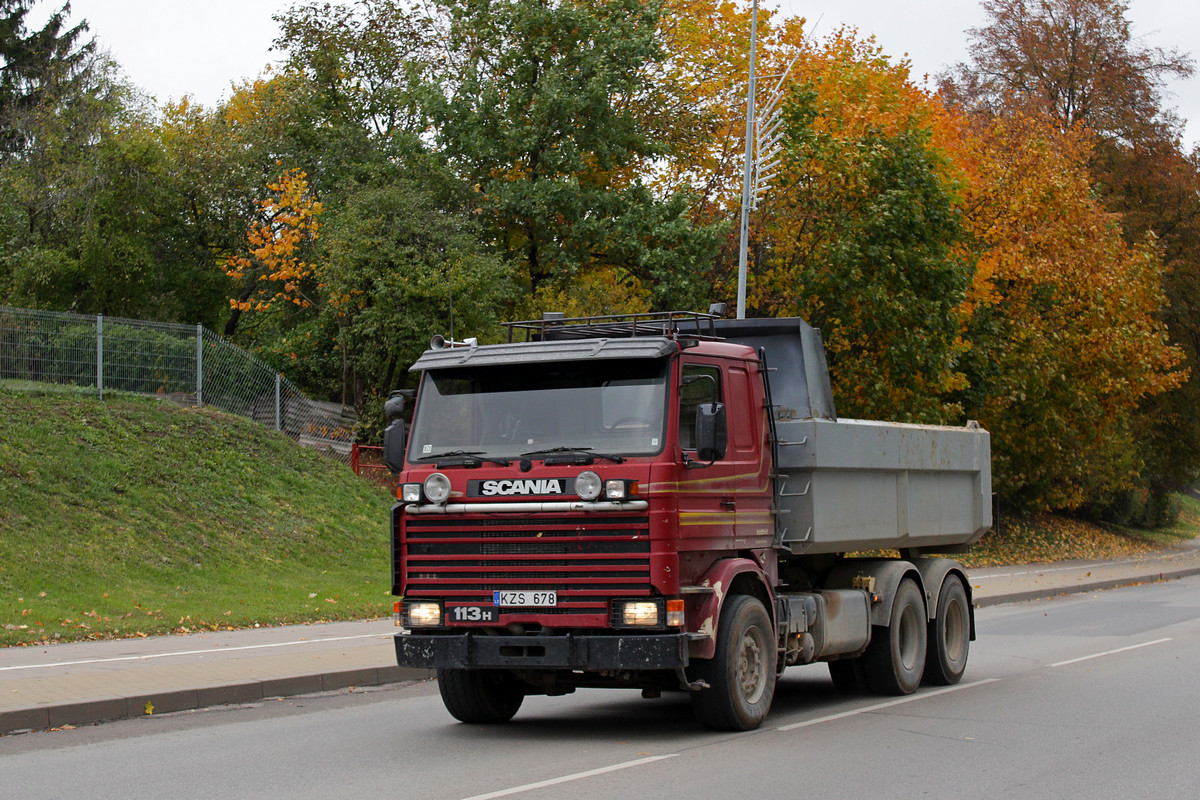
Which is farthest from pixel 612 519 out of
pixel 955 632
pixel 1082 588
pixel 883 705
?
pixel 1082 588

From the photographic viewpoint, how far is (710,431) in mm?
9109

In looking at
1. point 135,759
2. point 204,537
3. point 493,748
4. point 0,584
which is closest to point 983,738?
point 493,748

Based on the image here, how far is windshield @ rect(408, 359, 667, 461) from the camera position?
9414mm

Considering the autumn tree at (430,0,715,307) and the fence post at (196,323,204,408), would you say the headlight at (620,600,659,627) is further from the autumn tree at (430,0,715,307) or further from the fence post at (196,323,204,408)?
the autumn tree at (430,0,715,307)

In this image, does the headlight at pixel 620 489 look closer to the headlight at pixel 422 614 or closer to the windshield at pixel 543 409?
the windshield at pixel 543 409

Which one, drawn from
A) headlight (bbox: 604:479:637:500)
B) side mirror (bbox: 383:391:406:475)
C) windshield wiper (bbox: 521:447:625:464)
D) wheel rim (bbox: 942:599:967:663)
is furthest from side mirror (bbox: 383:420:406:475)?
wheel rim (bbox: 942:599:967:663)

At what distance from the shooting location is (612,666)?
29.7 feet

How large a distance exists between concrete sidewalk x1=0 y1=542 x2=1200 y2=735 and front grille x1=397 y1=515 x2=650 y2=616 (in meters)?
3.10

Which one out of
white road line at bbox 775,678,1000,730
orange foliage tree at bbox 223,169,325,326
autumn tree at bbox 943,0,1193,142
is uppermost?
autumn tree at bbox 943,0,1193,142

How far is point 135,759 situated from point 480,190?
2484cm

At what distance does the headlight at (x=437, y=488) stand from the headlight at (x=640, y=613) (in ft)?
5.00

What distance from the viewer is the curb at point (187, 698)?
10.4 m

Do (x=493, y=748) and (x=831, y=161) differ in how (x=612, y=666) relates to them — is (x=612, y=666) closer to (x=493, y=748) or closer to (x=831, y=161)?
(x=493, y=748)

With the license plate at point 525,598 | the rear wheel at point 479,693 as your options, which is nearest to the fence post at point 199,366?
the rear wheel at point 479,693
